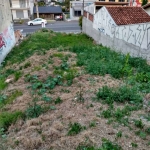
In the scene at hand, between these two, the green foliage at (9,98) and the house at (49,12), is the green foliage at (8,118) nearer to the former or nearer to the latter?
the green foliage at (9,98)

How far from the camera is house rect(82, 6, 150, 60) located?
11758mm

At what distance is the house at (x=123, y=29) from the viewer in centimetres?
1176

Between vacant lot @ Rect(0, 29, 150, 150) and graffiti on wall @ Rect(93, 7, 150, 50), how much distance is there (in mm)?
2296

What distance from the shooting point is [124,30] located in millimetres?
13578

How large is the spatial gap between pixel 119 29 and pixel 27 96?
31.9 feet

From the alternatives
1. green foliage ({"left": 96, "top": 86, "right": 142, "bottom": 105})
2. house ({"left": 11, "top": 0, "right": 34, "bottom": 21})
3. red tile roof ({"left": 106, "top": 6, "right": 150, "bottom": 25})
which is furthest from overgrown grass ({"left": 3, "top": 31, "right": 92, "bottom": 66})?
house ({"left": 11, "top": 0, "right": 34, "bottom": 21})

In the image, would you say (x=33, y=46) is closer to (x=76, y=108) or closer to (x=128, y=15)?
(x=128, y=15)

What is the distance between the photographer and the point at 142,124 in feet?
16.9

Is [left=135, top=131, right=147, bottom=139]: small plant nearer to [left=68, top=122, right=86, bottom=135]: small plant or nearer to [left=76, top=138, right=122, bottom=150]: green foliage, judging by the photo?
[left=76, top=138, right=122, bottom=150]: green foliage

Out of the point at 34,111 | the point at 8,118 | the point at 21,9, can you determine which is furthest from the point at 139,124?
the point at 21,9

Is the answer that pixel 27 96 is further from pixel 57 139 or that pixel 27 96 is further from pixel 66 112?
pixel 57 139

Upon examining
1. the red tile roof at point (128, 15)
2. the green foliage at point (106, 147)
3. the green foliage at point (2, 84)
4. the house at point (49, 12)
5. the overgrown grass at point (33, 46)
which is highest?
the house at point (49, 12)

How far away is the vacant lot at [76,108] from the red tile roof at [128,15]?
24.0 ft

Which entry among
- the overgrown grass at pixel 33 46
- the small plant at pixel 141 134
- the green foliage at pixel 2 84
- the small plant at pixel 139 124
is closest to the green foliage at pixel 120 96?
the small plant at pixel 139 124
